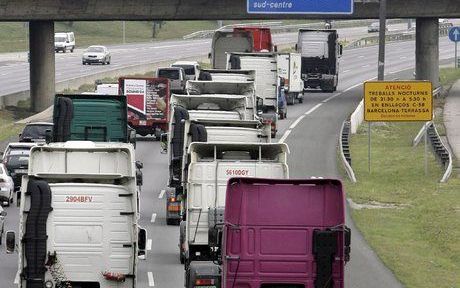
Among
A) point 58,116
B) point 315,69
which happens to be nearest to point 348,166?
point 58,116

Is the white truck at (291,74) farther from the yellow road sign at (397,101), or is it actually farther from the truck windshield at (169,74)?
the yellow road sign at (397,101)

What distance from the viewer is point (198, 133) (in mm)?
33500

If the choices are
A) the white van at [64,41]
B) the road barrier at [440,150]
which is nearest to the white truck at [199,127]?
the road barrier at [440,150]

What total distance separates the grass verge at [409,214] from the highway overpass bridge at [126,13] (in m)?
14.0

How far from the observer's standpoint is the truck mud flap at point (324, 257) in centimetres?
2094

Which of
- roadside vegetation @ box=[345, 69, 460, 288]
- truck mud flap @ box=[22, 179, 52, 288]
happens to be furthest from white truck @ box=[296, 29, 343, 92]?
truck mud flap @ box=[22, 179, 52, 288]

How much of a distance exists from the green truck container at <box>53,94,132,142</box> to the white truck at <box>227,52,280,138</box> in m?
23.2

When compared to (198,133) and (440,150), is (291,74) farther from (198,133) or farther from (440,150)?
(198,133)

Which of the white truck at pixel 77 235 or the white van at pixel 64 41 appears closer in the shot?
the white truck at pixel 77 235

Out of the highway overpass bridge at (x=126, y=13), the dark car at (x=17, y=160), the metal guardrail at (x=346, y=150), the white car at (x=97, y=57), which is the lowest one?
the metal guardrail at (x=346, y=150)

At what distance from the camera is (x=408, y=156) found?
5838cm

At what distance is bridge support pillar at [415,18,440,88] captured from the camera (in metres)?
80.8

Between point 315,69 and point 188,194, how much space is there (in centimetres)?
6154

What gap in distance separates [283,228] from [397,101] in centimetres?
3246
